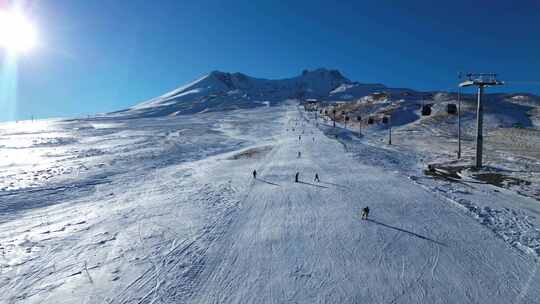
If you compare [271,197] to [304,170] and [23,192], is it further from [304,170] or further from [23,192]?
[23,192]

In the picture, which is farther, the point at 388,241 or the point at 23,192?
the point at 23,192

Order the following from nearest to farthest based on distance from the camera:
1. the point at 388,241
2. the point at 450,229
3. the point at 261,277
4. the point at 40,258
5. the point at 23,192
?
the point at 261,277 < the point at 40,258 < the point at 388,241 < the point at 450,229 < the point at 23,192

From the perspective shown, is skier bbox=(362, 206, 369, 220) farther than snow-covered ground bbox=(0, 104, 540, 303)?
Yes

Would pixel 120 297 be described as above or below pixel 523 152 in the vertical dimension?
above

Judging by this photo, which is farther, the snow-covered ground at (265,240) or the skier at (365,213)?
the skier at (365,213)

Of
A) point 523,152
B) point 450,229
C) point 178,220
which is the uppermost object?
point 178,220

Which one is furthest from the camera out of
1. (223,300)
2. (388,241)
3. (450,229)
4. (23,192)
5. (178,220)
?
(23,192)

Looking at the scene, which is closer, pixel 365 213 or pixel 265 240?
pixel 265 240

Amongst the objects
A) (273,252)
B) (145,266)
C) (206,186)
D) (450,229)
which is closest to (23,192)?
(206,186)
